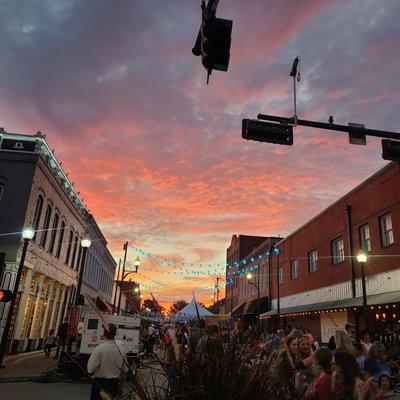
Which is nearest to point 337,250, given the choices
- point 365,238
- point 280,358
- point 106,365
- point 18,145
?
point 365,238

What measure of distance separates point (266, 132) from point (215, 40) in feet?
12.9

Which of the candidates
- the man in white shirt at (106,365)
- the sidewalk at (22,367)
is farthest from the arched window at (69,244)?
the man in white shirt at (106,365)

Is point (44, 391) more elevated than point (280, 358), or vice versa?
point (280, 358)

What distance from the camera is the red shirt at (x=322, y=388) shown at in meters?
4.42

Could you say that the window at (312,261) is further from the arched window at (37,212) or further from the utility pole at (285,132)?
the utility pole at (285,132)

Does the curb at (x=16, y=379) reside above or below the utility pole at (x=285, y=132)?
below

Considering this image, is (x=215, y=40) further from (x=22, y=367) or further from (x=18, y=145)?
(x=18, y=145)

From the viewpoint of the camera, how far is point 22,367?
16.5m

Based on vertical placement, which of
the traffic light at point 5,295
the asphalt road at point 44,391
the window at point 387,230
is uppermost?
the window at point 387,230

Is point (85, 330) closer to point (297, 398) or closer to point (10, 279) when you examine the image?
point (10, 279)

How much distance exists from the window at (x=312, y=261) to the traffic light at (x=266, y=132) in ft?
67.4

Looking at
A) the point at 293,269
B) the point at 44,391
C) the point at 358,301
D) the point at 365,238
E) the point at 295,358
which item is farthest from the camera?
the point at 293,269

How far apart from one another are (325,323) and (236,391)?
24234 millimetres

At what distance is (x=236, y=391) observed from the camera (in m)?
2.86
